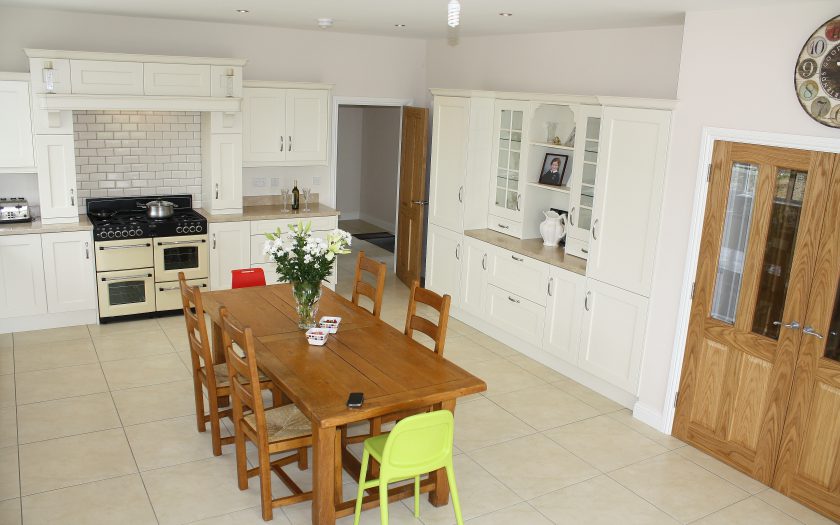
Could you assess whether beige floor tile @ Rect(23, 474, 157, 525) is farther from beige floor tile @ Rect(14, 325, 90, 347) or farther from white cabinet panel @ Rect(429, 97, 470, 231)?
white cabinet panel @ Rect(429, 97, 470, 231)

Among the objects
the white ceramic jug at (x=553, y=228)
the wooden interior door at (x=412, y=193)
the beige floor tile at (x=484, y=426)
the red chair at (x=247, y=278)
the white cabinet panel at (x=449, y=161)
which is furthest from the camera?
the wooden interior door at (x=412, y=193)

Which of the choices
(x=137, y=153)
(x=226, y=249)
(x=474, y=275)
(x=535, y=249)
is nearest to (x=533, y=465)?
(x=535, y=249)

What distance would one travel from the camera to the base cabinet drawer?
6488 millimetres

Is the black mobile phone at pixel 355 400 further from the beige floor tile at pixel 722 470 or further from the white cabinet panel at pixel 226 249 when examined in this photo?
the white cabinet panel at pixel 226 249

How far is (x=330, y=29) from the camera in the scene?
308 inches

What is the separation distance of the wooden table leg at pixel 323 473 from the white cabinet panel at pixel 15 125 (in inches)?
183

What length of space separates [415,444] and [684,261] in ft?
8.90

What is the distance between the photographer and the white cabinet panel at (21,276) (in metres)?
6.43

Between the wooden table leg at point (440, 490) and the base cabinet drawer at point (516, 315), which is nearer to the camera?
the wooden table leg at point (440, 490)

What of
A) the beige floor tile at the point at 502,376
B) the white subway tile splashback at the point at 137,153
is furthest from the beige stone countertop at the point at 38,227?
the beige floor tile at the point at 502,376

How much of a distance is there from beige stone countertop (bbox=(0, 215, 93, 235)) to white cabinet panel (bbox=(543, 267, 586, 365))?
4436 mm

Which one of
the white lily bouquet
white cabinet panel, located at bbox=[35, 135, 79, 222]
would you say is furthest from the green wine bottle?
the white lily bouquet

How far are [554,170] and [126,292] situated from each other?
4.41m

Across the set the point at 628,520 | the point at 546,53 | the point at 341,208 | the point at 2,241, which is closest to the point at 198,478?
the point at 628,520
